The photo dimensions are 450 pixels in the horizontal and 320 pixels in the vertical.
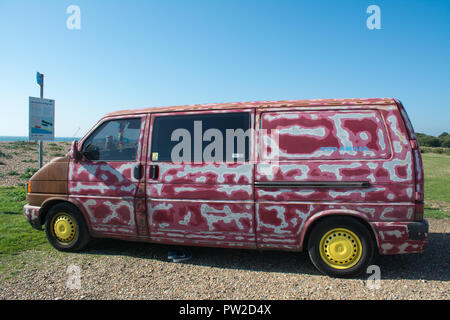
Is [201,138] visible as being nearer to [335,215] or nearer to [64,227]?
[335,215]

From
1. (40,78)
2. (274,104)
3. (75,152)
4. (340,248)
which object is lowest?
(340,248)

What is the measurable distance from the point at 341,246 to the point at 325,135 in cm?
139

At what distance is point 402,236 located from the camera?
11.6 feet

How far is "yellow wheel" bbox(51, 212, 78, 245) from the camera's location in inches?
184

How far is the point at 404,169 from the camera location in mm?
3535

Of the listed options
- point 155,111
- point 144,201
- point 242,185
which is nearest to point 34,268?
point 144,201

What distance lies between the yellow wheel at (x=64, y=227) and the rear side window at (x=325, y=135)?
315 cm

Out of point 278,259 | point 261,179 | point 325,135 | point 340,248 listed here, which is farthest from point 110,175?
point 340,248

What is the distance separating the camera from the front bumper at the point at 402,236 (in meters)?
3.50

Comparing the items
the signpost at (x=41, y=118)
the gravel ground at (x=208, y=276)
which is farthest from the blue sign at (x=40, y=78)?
the gravel ground at (x=208, y=276)

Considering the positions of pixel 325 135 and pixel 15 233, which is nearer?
pixel 325 135

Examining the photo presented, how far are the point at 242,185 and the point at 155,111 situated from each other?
1.69 meters

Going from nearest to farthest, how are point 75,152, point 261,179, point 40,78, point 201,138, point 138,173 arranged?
point 261,179 → point 201,138 → point 138,173 → point 75,152 → point 40,78
